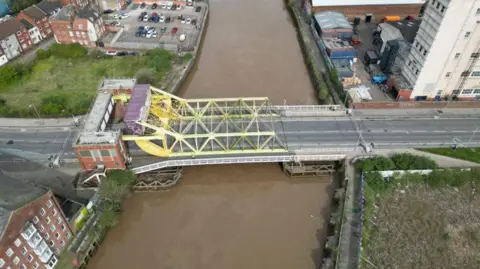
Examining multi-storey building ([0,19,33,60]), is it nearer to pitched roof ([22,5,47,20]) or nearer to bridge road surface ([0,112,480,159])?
pitched roof ([22,5,47,20])

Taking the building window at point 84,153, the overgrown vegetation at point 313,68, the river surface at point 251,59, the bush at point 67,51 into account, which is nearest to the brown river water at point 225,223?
the overgrown vegetation at point 313,68

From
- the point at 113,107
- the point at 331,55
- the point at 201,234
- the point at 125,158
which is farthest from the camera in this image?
the point at 331,55

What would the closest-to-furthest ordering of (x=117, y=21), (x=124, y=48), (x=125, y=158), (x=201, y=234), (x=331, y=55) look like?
(x=201, y=234), (x=125, y=158), (x=331, y=55), (x=124, y=48), (x=117, y=21)

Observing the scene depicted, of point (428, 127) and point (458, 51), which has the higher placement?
point (458, 51)

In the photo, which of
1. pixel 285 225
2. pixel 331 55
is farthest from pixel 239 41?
pixel 285 225

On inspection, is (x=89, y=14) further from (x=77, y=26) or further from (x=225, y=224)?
(x=225, y=224)

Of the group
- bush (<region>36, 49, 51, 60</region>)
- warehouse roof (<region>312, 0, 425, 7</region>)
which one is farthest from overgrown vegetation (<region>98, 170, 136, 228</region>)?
warehouse roof (<region>312, 0, 425, 7</region>)

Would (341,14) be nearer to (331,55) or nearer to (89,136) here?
(331,55)
